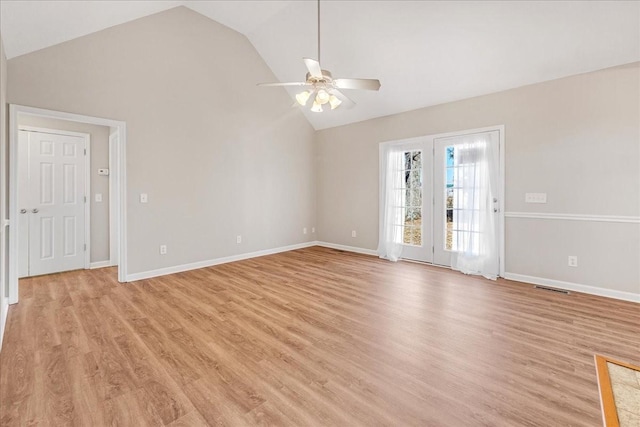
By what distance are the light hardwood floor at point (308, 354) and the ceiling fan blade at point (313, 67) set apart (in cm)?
241

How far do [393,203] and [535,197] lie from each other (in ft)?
7.02

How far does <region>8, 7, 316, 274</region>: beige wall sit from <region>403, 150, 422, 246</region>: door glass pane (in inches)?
96.6

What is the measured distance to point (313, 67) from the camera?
278 centimetres

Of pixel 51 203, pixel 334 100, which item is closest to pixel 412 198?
pixel 334 100

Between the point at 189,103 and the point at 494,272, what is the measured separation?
528 centimetres

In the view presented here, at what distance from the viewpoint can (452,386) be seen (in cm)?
188

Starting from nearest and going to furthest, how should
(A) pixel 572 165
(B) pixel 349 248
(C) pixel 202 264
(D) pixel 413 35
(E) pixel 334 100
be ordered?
(E) pixel 334 100 < (A) pixel 572 165 < (D) pixel 413 35 < (C) pixel 202 264 < (B) pixel 349 248

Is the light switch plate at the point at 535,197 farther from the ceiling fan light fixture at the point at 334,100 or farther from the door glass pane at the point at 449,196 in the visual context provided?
the ceiling fan light fixture at the point at 334,100

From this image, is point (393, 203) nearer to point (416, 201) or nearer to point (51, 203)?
point (416, 201)

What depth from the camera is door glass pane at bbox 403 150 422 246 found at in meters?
5.18

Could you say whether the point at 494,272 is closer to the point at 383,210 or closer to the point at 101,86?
→ the point at 383,210

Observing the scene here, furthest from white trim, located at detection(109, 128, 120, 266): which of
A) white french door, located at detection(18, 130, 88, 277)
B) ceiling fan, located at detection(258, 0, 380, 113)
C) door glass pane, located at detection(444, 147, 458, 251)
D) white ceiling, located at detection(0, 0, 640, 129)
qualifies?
door glass pane, located at detection(444, 147, 458, 251)

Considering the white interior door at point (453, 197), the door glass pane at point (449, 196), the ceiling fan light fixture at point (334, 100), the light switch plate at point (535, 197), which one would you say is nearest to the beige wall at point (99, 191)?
the ceiling fan light fixture at point (334, 100)

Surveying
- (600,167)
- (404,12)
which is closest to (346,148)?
(404,12)
